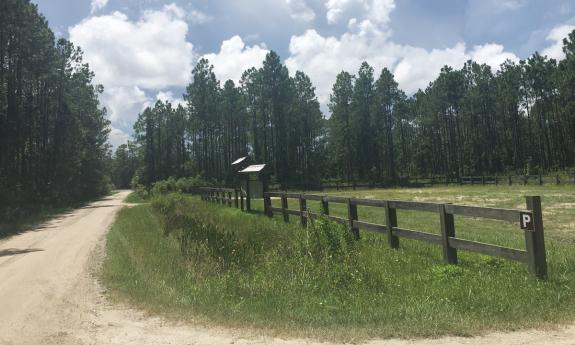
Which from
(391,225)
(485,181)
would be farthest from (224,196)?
(485,181)

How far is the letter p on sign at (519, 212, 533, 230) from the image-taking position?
636 centimetres

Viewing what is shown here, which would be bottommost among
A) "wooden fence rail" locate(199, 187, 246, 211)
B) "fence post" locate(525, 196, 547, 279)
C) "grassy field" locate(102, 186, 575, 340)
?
"grassy field" locate(102, 186, 575, 340)

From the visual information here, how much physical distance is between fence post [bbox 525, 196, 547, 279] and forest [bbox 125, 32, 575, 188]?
55087 millimetres

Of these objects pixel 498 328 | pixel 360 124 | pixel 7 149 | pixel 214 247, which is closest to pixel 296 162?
pixel 360 124

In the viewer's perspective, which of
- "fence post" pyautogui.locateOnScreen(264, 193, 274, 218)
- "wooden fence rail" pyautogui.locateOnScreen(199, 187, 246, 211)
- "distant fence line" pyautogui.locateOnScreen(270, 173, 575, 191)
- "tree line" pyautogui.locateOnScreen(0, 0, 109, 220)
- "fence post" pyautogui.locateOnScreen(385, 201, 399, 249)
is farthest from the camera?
"distant fence line" pyautogui.locateOnScreen(270, 173, 575, 191)

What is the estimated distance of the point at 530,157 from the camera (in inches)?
2778

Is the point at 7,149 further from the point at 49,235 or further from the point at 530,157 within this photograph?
the point at 530,157

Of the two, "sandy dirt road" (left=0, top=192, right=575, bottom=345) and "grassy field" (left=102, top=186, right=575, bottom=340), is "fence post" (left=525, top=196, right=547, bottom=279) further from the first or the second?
"sandy dirt road" (left=0, top=192, right=575, bottom=345)

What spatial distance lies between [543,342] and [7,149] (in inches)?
1189

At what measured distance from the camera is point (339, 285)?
6.79 m

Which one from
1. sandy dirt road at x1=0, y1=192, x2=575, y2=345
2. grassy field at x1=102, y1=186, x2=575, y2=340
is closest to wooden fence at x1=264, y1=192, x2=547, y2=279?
grassy field at x1=102, y1=186, x2=575, y2=340

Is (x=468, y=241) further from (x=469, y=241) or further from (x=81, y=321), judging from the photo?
(x=81, y=321)

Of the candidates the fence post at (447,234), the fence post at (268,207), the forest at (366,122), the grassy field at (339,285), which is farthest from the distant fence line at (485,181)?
the fence post at (447,234)

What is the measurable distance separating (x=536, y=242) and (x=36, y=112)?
37.7 meters
